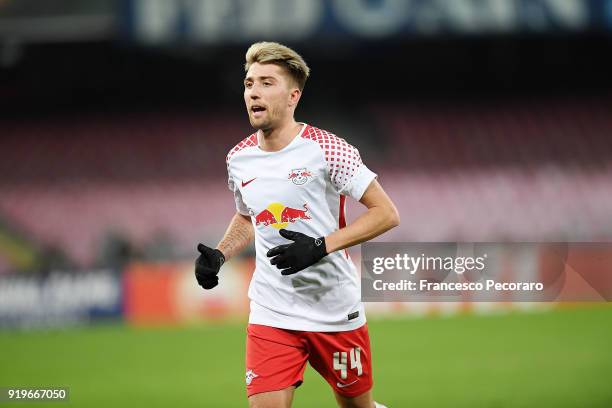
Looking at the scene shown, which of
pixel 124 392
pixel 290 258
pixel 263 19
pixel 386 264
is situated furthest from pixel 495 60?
pixel 290 258

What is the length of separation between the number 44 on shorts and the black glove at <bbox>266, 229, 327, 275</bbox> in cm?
67

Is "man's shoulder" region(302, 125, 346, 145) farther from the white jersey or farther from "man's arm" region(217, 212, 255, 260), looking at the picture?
"man's arm" region(217, 212, 255, 260)

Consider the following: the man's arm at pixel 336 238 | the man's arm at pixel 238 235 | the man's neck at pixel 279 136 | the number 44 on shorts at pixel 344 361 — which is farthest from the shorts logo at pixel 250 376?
the man's neck at pixel 279 136

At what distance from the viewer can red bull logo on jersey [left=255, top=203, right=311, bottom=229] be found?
4254 mm

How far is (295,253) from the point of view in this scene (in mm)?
3908

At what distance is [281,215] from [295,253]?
402 millimetres

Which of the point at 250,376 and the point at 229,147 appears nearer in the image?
the point at 250,376

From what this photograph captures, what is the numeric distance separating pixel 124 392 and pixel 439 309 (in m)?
7.25

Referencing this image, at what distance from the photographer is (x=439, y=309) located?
557 inches

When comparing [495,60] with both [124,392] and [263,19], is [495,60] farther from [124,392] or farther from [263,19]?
[124,392]

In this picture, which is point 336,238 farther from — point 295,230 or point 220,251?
point 220,251

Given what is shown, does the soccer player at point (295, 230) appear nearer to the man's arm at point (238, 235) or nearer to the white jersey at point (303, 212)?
the white jersey at point (303, 212)

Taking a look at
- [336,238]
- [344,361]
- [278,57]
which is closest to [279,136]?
[278,57]

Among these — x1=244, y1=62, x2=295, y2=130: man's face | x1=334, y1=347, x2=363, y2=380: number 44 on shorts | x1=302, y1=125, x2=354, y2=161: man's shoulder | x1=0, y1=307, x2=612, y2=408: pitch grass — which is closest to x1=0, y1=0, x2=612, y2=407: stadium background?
x1=0, y1=307, x2=612, y2=408: pitch grass
